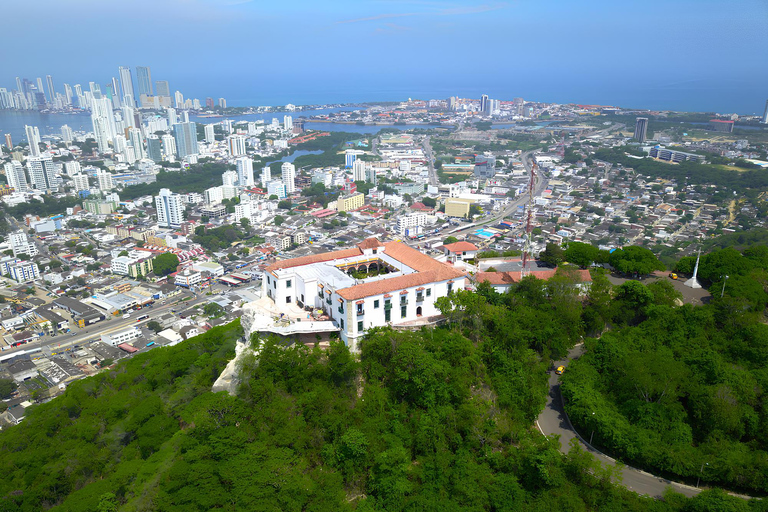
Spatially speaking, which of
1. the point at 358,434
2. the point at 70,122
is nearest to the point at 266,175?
the point at 358,434

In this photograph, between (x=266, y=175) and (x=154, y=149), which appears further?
(x=154, y=149)

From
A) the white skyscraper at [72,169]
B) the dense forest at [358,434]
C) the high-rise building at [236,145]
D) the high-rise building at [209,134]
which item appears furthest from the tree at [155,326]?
the high-rise building at [209,134]

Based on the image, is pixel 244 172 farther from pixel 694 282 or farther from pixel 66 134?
pixel 694 282

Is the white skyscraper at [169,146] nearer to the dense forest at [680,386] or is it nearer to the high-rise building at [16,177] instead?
the high-rise building at [16,177]

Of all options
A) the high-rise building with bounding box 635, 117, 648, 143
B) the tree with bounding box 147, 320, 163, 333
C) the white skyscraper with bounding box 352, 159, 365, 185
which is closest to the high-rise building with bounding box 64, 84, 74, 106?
the white skyscraper with bounding box 352, 159, 365, 185

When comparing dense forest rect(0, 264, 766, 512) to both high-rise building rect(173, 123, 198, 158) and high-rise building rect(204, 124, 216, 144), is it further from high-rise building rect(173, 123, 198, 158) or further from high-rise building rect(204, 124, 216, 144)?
high-rise building rect(204, 124, 216, 144)
